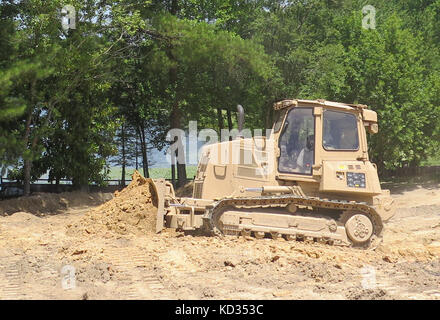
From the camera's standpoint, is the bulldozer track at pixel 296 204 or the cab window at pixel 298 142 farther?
the cab window at pixel 298 142

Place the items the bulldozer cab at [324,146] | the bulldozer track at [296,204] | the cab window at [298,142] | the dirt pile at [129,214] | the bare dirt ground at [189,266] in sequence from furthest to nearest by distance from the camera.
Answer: the dirt pile at [129,214]
the cab window at [298,142]
the bulldozer cab at [324,146]
the bulldozer track at [296,204]
the bare dirt ground at [189,266]

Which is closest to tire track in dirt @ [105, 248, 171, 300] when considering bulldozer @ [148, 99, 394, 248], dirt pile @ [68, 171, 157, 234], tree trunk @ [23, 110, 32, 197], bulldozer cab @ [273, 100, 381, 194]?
dirt pile @ [68, 171, 157, 234]

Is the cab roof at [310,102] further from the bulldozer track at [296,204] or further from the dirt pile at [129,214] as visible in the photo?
the dirt pile at [129,214]

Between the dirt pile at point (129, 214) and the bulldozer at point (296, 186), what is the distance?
376 mm

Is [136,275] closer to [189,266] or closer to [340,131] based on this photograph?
[189,266]

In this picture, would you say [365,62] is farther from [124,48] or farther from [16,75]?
[16,75]

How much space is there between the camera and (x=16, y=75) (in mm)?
15016

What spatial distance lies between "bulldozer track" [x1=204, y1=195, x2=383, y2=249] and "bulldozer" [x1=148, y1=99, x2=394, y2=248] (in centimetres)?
2

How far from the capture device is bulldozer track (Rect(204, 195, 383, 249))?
10.6m

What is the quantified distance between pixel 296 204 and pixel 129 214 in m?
3.39

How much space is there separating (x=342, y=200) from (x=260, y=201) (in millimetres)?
1636

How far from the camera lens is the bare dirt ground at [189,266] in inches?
291

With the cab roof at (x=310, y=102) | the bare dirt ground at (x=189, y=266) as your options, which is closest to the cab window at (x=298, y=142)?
the cab roof at (x=310, y=102)

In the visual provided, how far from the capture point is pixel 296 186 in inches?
431
